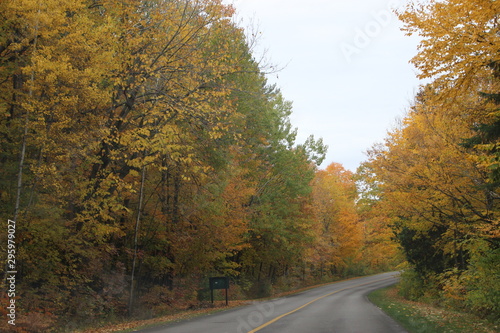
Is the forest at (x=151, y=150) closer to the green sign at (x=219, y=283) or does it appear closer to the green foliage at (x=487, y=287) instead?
the green foliage at (x=487, y=287)

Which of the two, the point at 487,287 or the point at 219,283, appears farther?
the point at 219,283

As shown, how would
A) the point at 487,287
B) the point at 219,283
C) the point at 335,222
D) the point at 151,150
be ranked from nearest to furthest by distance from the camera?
the point at 487,287
the point at 151,150
the point at 219,283
the point at 335,222

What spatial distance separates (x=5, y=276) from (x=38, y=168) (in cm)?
304

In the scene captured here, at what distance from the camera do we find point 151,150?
1463 centimetres

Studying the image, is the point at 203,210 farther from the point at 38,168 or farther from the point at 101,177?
the point at 38,168

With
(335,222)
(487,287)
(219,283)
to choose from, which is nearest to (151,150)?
(219,283)

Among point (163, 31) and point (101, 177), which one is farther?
point (101, 177)

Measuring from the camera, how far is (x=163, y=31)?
13.9 metres

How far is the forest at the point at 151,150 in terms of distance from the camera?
10.7 m

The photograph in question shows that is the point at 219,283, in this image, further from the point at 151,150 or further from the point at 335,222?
the point at 335,222

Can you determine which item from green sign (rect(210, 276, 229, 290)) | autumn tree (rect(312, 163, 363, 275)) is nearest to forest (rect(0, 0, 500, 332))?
green sign (rect(210, 276, 229, 290))

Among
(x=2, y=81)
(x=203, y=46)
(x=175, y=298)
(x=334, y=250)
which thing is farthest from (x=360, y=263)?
(x=2, y=81)

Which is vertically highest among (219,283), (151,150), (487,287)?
(151,150)

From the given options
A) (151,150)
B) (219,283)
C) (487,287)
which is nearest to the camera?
(487,287)
